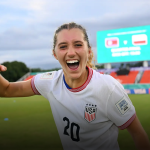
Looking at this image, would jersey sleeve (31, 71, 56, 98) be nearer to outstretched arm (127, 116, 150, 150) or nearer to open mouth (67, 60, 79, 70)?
open mouth (67, 60, 79, 70)

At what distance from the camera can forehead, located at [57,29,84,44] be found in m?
1.91

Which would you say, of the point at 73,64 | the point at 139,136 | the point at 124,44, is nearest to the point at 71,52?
the point at 73,64

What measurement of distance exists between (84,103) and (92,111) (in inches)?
4.2

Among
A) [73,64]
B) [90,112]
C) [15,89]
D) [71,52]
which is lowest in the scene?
[90,112]

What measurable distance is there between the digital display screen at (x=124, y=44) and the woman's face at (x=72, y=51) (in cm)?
2122

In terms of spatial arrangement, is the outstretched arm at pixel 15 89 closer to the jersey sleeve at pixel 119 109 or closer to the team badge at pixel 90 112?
the team badge at pixel 90 112

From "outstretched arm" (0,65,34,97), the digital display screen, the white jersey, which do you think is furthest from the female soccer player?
the digital display screen

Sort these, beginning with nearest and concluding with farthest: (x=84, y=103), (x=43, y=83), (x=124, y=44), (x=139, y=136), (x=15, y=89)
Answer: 1. (x=139, y=136)
2. (x=84, y=103)
3. (x=43, y=83)
4. (x=15, y=89)
5. (x=124, y=44)

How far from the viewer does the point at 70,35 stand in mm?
1912

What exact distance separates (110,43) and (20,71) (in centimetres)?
2431

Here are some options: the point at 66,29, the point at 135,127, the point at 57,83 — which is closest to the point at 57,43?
the point at 66,29

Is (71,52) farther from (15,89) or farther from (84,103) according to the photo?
(15,89)

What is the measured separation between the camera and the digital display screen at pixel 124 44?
2198 cm

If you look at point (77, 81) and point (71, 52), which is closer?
point (71, 52)
